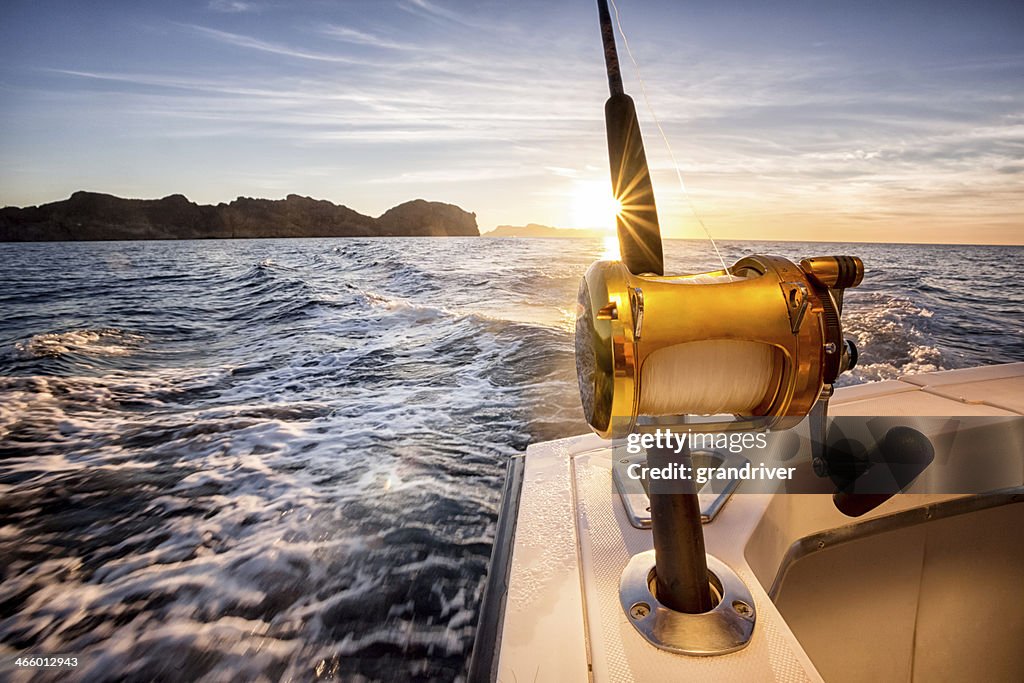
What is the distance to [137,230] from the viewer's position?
7375 cm

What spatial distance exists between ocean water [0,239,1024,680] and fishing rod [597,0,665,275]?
1.63m

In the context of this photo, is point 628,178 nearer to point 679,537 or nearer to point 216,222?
point 679,537

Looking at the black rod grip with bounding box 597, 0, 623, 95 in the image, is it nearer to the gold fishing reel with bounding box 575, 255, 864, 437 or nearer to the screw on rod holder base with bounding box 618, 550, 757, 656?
the gold fishing reel with bounding box 575, 255, 864, 437

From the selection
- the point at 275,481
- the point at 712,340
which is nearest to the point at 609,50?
the point at 712,340

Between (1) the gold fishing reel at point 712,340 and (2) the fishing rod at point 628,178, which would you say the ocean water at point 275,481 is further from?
(2) the fishing rod at point 628,178

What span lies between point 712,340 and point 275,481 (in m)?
2.87

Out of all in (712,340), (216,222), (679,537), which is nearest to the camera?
(712,340)

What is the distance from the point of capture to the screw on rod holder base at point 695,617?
0.78 m

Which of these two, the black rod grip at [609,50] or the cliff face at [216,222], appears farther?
the cliff face at [216,222]

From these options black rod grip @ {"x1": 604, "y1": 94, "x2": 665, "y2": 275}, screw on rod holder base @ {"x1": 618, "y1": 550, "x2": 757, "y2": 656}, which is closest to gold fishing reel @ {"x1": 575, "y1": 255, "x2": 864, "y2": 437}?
black rod grip @ {"x1": 604, "y1": 94, "x2": 665, "y2": 275}

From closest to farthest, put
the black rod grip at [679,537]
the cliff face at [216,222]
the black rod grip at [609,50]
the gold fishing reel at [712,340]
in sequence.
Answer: the gold fishing reel at [712,340]
the black rod grip at [679,537]
the black rod grip at [609,50]
the cliff face at [216,222]

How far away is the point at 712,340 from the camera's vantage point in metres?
0.65

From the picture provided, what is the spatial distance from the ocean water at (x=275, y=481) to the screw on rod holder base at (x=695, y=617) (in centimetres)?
113

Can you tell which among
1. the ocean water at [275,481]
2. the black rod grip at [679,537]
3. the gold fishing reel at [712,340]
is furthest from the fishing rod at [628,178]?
the ocean water at [275,481]
